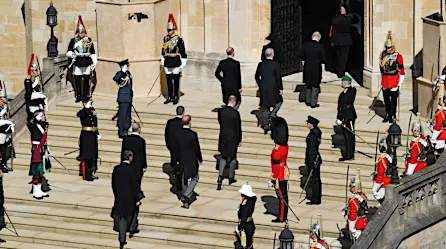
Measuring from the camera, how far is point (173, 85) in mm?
40469

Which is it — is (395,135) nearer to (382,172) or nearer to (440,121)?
(382,172)

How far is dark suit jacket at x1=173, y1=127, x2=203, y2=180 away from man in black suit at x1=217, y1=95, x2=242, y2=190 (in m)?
0.99

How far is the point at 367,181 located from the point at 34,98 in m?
8.42

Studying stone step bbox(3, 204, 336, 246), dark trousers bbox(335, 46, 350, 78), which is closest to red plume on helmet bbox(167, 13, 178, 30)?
dark trousers bbox(335, 46, 350, 78)

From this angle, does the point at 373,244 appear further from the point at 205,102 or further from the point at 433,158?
the point at 205,102

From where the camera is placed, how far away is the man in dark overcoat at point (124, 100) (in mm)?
38625

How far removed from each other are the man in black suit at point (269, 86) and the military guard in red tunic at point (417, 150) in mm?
4475

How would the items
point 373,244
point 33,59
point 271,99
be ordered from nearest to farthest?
point 373,244 < point 271,99 < point 33,59

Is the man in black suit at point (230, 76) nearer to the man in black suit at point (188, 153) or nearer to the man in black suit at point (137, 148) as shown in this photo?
the man in black suit at point (188, 153)

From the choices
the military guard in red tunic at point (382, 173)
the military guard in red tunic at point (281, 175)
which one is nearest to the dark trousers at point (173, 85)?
the military guard in red tunic at point (281, 175)

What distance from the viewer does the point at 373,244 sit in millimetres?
31703

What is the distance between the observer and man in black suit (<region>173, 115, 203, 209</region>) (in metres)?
35.0

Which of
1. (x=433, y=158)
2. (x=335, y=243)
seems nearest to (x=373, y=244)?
(x=335, y=243)

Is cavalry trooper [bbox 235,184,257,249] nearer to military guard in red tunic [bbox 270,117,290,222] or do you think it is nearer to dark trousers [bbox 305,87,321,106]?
military guard in red tunic [bbox 270,117,290,222]
